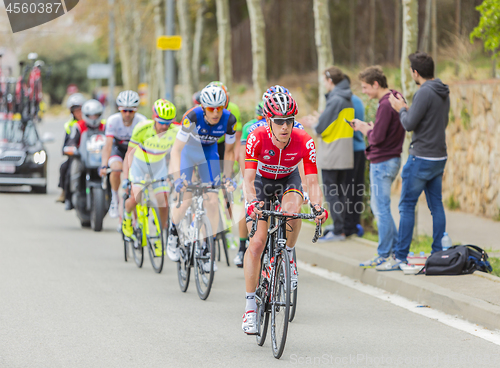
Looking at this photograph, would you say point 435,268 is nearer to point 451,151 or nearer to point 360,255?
point 360,255

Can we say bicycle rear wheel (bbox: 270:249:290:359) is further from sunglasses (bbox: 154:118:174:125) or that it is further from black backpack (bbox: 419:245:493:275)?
sunglasses (bbox: 154:118:174:125)

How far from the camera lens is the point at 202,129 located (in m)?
8.29

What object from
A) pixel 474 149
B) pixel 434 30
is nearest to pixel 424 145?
pixel 474 149

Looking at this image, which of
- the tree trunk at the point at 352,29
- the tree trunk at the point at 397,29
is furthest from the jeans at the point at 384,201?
the tree trunk at the point at 352,29

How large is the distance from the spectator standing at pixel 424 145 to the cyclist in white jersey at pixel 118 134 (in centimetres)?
399

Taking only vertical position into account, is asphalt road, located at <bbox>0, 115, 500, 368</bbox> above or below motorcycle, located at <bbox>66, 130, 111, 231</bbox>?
below

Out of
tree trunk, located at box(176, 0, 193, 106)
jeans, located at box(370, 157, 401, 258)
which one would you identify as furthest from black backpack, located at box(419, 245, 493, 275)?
tree trunk, located at box(176, 0, 193, 106)

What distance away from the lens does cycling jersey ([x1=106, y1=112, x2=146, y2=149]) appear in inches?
425

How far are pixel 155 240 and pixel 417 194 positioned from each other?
3110 mm

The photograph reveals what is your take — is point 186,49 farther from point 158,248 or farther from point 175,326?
point 175,326

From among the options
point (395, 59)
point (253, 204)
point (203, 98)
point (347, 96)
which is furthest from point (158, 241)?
point (395, 59)

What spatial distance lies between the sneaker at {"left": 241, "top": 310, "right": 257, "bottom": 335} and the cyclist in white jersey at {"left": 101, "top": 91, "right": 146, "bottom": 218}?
205 inches

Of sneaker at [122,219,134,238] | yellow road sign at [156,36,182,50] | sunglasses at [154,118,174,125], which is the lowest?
sneaker at [122,219,134,238]

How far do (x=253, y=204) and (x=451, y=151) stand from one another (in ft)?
28.5
